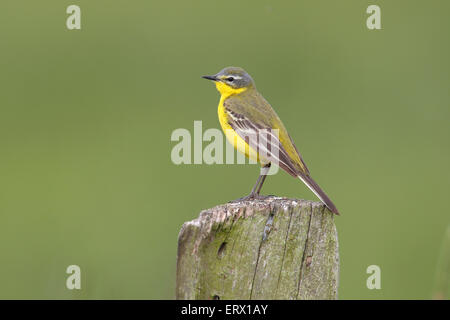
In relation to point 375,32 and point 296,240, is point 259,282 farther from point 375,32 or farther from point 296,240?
point 375,32

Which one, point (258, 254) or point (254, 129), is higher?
point (254, 129)

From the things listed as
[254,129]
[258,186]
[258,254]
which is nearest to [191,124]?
[254,129]

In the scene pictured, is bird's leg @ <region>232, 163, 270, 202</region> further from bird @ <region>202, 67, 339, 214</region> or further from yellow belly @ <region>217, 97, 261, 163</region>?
yellow belly @ <region>217, 97, 261, 163</region>

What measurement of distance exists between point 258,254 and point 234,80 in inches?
157

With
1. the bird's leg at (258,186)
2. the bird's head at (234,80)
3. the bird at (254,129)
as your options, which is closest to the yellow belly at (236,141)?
the bird at (254,129)

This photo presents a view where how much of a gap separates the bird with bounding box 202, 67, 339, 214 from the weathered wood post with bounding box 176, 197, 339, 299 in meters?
1.21

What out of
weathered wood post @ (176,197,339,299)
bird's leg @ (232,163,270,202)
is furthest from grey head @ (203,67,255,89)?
weathered wood post @ (176,197,339,299)

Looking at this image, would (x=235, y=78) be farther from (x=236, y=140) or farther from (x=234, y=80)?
(x=236, y=140)

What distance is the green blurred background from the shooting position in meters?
11.1

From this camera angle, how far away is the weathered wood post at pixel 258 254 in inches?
194

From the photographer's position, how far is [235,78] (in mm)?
8672

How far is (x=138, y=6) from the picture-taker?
18719 millimetres

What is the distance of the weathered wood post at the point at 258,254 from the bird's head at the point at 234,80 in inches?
141
